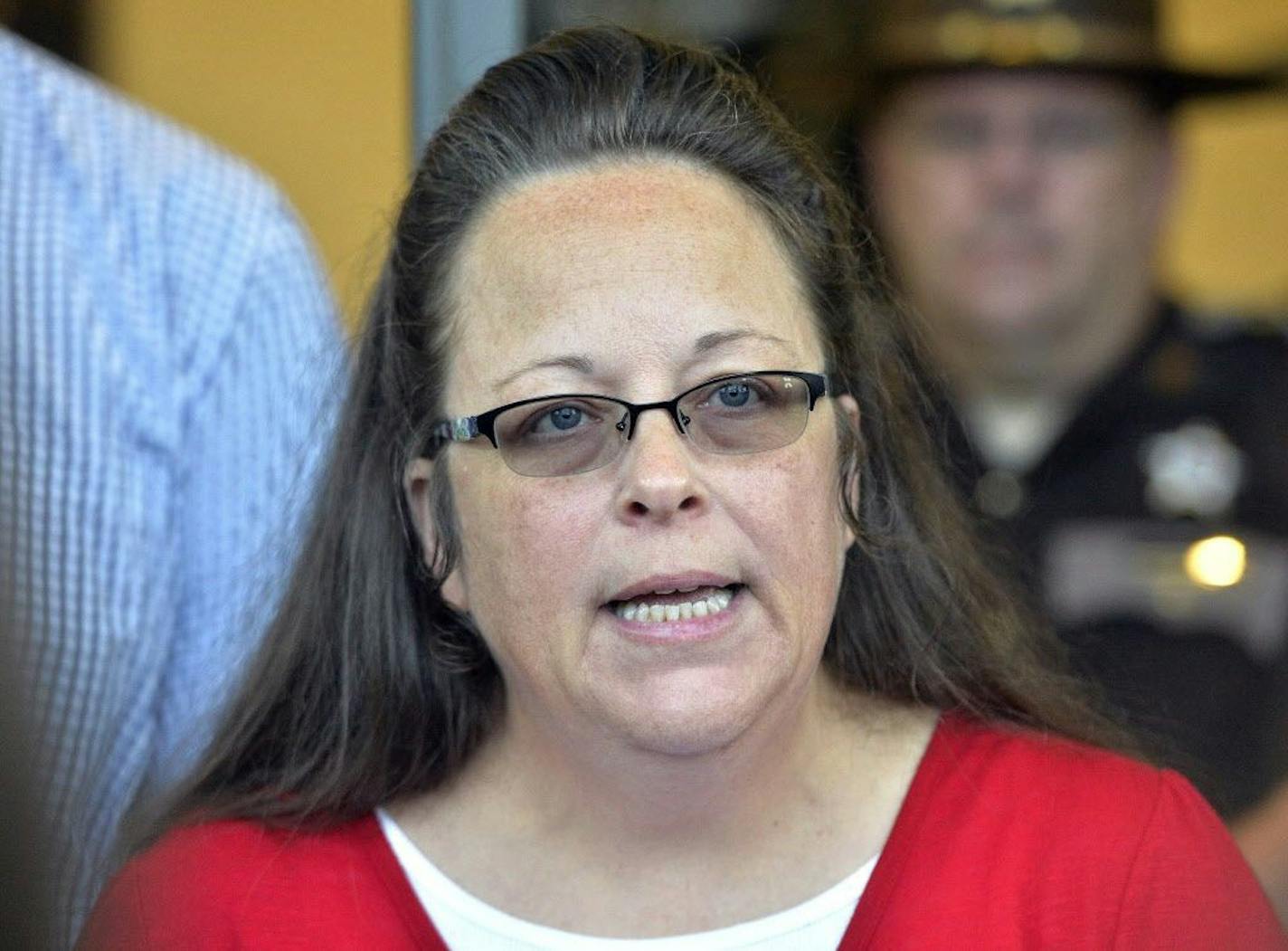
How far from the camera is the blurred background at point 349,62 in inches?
93.2

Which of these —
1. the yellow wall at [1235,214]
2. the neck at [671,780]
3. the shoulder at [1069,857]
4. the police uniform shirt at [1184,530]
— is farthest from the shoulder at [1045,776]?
the yellow wall at [1235,214]

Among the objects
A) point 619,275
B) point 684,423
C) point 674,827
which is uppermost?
point 619,275

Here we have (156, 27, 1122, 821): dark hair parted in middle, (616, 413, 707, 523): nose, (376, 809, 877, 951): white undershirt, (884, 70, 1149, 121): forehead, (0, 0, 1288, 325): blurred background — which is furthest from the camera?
(884, 70, 1149, 121): forehead

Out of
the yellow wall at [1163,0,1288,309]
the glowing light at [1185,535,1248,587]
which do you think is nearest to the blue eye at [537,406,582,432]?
the glowing light at [1185,535,1248,587]

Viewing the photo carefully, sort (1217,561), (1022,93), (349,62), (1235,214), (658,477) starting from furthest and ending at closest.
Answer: (1235,214) < (1022,93) < (1217,561) < (349,62) < (658,477)

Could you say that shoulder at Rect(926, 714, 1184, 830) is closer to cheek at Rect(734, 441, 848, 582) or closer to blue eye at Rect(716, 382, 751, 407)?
cheek at Rect(734, 441, 848, 582)

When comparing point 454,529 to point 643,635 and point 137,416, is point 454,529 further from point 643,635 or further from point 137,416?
point 137,416

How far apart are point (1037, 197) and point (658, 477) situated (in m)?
2.14

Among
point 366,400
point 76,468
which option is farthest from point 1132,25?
point 76,468

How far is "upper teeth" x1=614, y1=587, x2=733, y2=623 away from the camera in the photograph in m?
1.72

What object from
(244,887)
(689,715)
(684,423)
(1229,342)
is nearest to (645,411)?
(684,423)

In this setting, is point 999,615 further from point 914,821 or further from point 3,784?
point 3,784

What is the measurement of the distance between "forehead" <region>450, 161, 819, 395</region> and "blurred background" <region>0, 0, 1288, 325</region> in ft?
1.01

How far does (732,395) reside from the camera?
1761 mm
